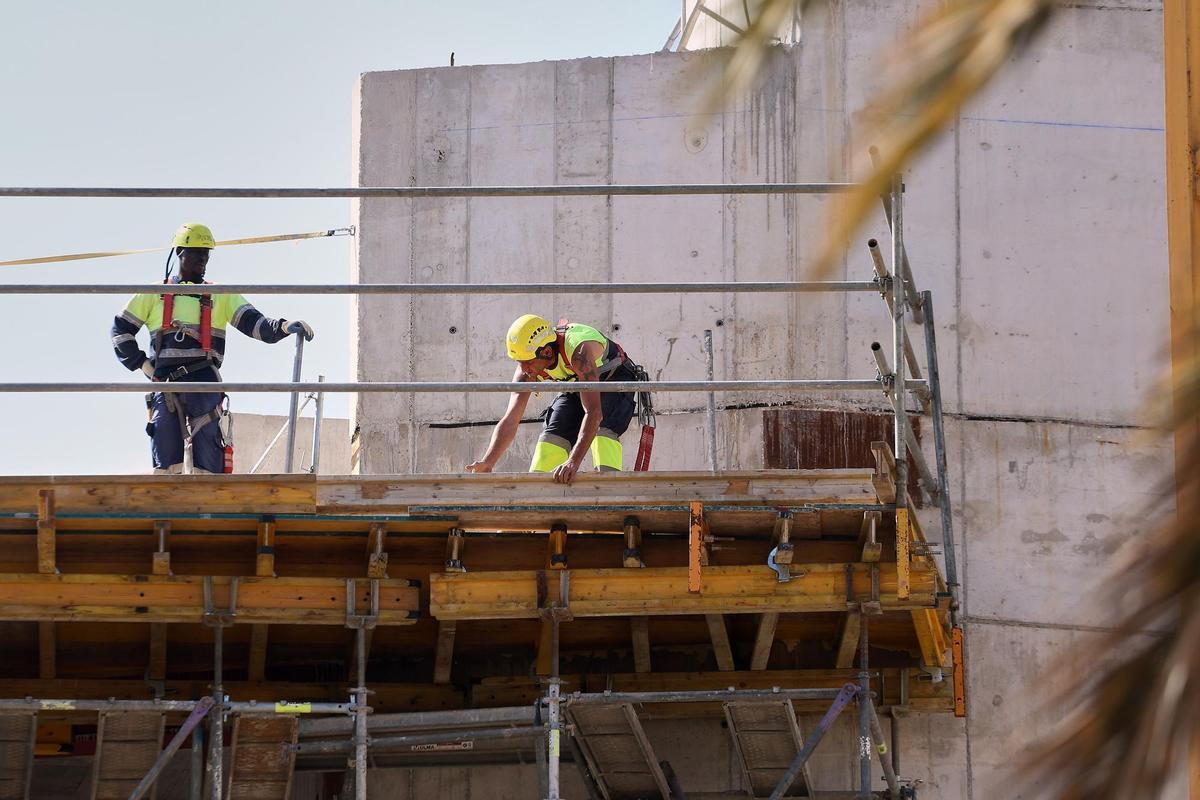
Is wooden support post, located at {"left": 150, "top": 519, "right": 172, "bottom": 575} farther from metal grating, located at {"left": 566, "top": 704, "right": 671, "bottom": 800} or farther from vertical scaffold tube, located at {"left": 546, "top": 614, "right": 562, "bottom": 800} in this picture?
metal grating, located at {"left": 566, "top": 704, "right": 671, "bottom": 800}

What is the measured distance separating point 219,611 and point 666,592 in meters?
2.21

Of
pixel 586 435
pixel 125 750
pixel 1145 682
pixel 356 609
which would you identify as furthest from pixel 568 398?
pixel 1145 682

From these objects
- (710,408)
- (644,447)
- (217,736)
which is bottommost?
(217,736)

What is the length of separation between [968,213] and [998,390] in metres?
1.23

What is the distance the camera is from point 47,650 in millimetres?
10109

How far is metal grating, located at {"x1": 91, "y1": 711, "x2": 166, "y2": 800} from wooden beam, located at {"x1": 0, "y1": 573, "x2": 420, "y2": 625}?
0.62 meters

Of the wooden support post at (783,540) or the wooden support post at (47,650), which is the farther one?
the wooden support post at (47,650)

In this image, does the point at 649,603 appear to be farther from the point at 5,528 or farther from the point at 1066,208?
the point at 1066,208

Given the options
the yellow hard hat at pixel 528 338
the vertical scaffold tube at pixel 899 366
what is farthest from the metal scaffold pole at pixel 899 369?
the yellow hard hat at pixel 528 338

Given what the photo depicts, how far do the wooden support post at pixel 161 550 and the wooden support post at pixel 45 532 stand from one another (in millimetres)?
482

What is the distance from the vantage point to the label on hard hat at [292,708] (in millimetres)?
9023

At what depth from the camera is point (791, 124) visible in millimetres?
12562

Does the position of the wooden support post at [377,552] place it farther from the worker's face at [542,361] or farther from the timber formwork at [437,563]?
the worker's face at [542,361]

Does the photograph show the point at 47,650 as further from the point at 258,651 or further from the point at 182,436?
the point at 182,436
